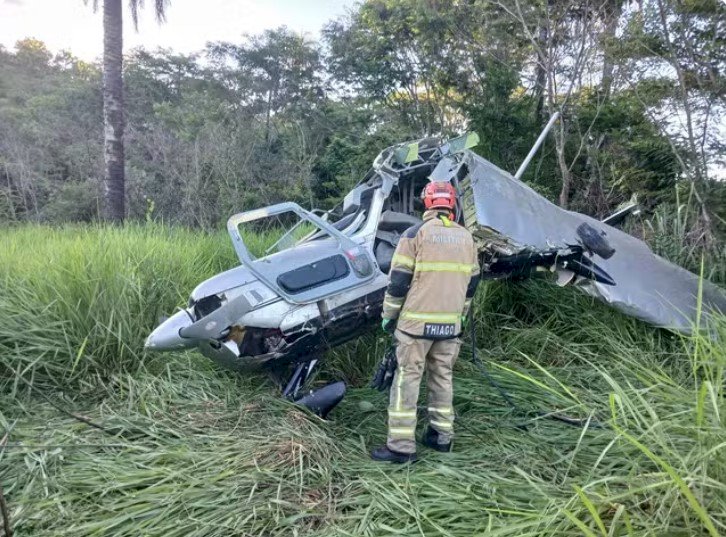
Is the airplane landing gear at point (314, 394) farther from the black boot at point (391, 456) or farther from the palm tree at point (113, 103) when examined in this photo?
the palm tree at point (113, 103)

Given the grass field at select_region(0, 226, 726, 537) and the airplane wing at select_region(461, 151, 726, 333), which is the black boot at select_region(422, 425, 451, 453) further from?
the airplane wing at select_region(461, 151, 726, 333)

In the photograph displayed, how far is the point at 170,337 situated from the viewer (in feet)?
12.8

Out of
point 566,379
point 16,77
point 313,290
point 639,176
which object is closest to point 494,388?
point 566,379

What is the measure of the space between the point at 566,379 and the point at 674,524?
224cm

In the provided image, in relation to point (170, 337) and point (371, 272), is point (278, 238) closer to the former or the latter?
point (371, 272)

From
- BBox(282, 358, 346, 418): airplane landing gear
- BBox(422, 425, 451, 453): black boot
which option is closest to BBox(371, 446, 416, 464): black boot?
BBox(422, 425, 451, 453): black boot

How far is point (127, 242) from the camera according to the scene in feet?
18.2

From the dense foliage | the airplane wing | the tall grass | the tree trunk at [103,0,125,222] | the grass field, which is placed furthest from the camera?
the tree trunk at [103,0,125,222]

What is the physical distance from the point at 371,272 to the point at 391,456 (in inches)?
57.5

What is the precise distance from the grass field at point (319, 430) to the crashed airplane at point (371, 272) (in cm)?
40

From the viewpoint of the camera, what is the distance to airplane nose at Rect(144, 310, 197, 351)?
12.7 feet

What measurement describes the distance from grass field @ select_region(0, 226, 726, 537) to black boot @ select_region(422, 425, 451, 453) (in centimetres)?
10

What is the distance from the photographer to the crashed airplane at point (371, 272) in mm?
3906

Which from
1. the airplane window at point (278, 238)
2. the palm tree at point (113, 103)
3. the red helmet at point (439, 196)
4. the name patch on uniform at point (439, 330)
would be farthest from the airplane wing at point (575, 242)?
the palm tree at point (113, 103)
